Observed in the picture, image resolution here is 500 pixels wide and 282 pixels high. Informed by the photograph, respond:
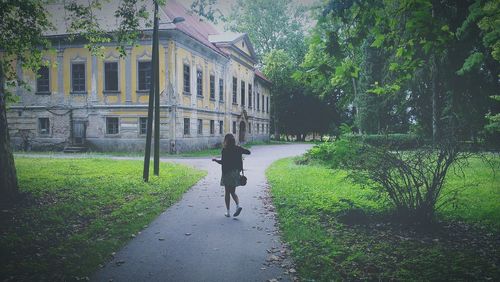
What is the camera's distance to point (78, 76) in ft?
87.1

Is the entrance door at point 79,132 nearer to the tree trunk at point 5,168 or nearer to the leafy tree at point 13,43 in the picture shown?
the leafy tree at point 13,43

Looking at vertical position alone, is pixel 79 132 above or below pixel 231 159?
above

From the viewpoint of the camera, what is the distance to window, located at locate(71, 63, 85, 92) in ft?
86.9

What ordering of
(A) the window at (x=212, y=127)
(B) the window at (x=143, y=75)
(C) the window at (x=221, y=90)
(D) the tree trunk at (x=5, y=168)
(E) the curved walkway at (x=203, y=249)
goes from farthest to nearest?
(C) the window at (x=221, y=90)
(A) the window at (x=212, y=127)
(B) the window at (x=143, y=75)
(D) the tree trunk at (x=5, y=168)
(E) the curved walkway at (x=203, y=249)

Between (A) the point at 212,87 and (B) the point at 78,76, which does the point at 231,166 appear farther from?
(A) the point at 212,87

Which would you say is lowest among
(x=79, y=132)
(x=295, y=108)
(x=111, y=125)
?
(x=79, y=132)

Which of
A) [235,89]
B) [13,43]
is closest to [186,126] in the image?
[235,89]

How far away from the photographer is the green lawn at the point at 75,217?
5.24 metres

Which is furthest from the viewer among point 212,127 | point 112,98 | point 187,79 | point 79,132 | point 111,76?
point 212,127

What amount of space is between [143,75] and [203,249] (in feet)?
71.1

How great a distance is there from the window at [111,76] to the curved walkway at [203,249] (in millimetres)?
19400

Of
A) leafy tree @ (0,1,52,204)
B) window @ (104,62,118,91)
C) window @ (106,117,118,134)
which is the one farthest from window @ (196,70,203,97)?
leafy tree @ (0,1,52,204)

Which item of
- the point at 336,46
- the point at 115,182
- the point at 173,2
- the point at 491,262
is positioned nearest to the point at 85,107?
the point at 173,2

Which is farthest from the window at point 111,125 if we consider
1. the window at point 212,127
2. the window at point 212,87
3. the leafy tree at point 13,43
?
the leafy tree at point 13,43
